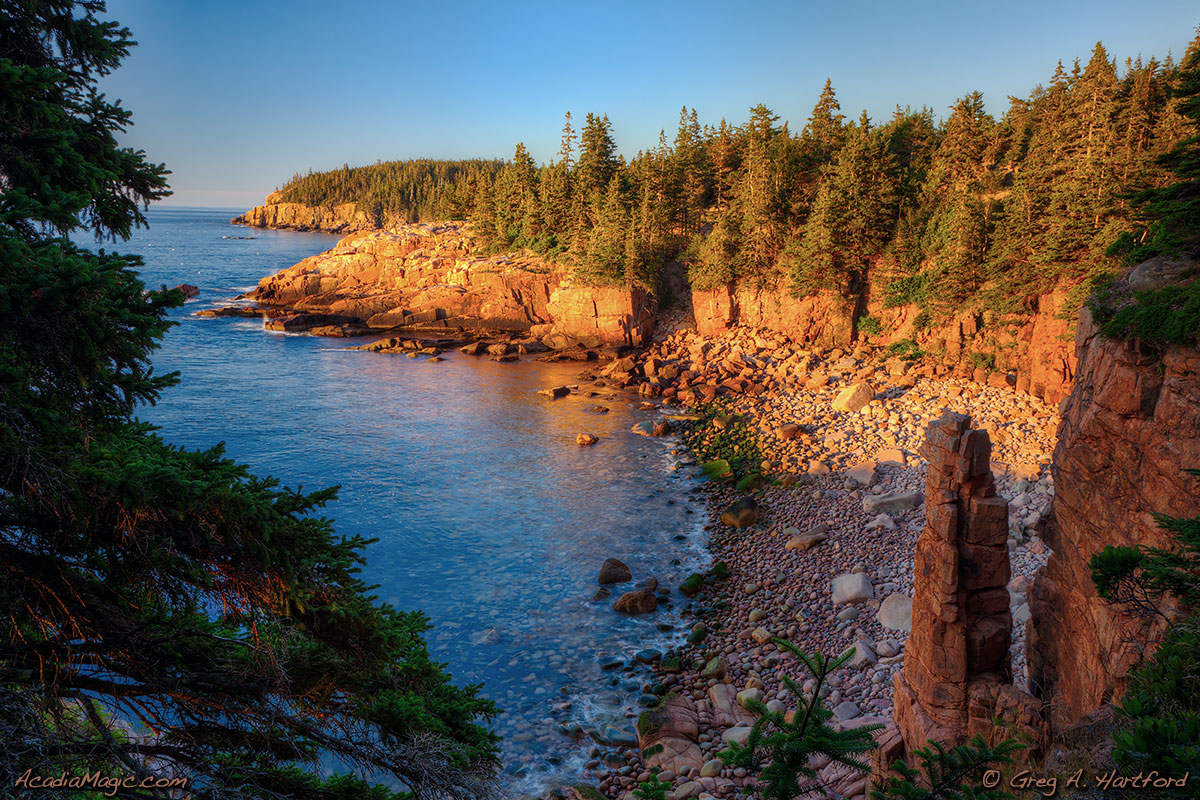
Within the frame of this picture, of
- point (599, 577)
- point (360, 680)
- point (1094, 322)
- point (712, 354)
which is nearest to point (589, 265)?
point (712, 354)

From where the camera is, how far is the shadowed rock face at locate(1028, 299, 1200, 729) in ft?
27.7

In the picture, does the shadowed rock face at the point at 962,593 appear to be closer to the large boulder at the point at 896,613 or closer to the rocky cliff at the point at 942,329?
the large boulder at the point at 896,613

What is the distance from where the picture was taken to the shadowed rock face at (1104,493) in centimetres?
844

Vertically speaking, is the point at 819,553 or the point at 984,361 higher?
the point at 984,361

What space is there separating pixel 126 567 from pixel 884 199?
1767 inches

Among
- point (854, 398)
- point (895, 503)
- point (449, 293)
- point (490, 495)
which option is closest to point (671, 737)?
point (895, 503)

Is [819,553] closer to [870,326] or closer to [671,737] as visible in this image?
[671,737]

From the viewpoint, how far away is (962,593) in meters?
10.4

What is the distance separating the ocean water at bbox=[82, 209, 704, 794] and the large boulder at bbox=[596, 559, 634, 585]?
612mm

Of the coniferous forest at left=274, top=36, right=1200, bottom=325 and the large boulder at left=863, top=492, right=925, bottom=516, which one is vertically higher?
the coniferous forest at left=274, top=36, right=1200, bottom=325

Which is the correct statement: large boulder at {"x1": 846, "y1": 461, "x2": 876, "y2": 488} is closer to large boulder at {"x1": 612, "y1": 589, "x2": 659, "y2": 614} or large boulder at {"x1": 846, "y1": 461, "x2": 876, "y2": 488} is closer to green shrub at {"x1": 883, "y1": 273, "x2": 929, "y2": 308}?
large boulder at {"x1": 612, "y1": 589, "x2": 659, "y2": 614}

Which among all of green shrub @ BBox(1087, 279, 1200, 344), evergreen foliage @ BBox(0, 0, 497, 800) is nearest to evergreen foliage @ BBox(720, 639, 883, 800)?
evergreen foliage @ BBox(0, 0, 497, 800)

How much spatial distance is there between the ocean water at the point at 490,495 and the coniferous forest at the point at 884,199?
1518 centimetres

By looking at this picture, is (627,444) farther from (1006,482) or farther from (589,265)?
(589,265)
